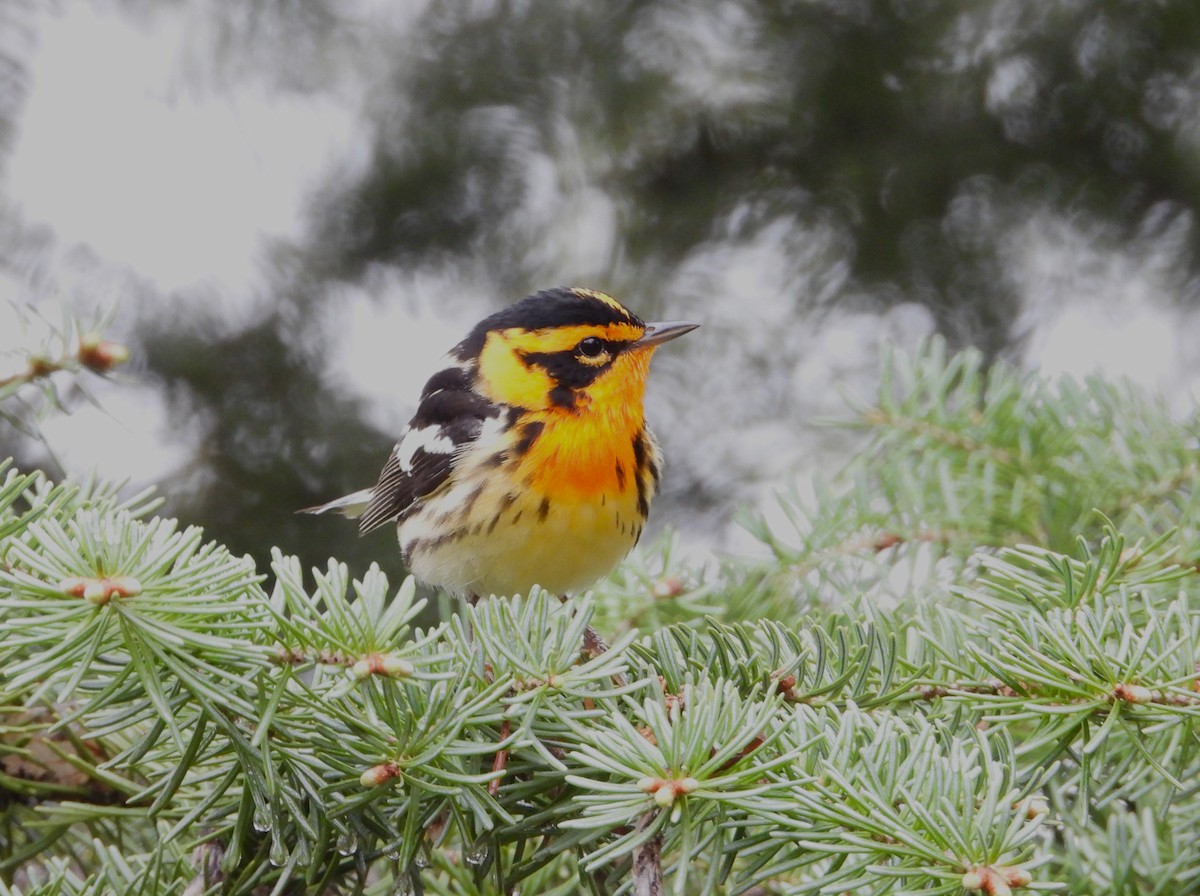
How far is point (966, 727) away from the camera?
1.50 m

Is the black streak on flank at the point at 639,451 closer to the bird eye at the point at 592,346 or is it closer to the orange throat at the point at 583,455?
the orange throat at the point at 583,455

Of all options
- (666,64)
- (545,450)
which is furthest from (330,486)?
(666,64)

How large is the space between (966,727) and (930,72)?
2922 mm

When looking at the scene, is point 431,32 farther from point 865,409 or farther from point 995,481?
point 995,481

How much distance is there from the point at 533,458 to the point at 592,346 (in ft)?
1.17

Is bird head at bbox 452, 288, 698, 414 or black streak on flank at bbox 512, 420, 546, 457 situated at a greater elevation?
bird head at bbox 452, 288, 698, 414

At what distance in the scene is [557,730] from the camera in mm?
1469

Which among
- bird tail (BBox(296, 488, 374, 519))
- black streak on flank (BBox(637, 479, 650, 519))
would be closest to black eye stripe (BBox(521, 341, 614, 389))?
black streak on flank (BBox(637, 479, 650, 519))

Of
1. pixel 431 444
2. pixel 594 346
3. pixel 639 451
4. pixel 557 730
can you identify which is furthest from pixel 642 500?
pixel 557 730

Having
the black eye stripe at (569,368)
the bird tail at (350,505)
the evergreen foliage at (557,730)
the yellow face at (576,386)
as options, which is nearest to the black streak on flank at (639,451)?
the yellow face at (576,386)

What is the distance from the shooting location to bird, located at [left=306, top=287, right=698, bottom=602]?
2551mm

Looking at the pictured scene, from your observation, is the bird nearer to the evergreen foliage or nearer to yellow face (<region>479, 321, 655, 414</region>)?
yellow face (<region>479, 321, 655, 414</region>)

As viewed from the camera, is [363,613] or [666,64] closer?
[363,613]

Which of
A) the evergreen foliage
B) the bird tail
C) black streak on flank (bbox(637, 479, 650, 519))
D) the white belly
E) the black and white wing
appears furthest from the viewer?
the bird tail
